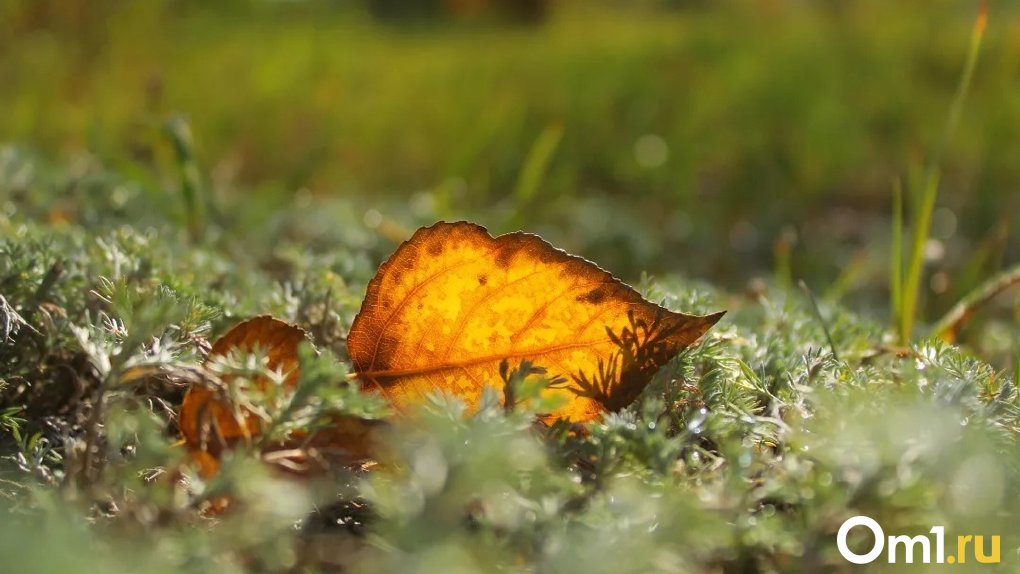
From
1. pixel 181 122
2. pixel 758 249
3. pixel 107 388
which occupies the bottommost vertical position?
pixel 107 388

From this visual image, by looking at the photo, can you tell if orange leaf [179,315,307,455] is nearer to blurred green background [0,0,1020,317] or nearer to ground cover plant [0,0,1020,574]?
ground cover plant [0,0,1020,574]

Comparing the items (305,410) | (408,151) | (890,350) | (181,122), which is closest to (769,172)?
(408,151)

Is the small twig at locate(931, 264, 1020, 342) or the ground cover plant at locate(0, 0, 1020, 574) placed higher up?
the small twig at locate(931, 264, 1020, 342)

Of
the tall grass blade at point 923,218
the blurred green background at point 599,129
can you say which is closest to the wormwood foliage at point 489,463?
the tall grass blade at point 923,218

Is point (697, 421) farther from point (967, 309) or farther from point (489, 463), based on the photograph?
point (967, 309)

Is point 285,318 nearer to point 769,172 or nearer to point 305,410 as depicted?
point 305,410

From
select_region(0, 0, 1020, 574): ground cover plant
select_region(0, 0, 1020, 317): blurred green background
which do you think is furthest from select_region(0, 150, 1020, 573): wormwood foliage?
select_region(0, 0, 1020, 317): blurred green background
